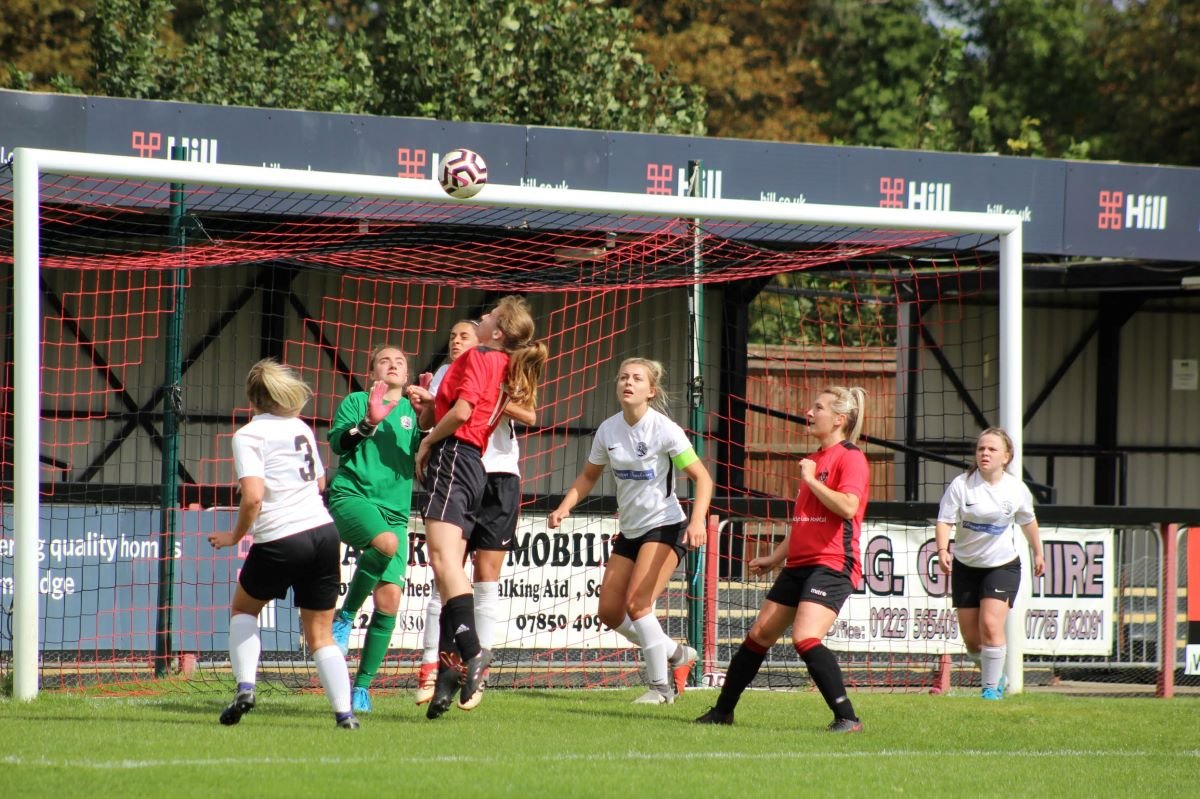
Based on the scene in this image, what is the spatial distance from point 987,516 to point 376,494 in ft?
13.1

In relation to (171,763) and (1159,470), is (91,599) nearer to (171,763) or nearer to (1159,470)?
(171,763)

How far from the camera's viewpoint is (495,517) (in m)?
8.05

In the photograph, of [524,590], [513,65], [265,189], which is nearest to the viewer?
[265,189]

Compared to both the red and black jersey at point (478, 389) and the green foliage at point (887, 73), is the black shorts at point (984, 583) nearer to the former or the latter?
the red and black jersey at point (478, 389)

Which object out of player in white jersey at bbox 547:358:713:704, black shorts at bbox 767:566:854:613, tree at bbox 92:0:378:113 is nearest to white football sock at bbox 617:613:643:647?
player in white jersey at bbox 547:358:713:704

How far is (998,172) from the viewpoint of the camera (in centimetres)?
1460

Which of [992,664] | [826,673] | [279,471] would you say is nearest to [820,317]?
[992,664]

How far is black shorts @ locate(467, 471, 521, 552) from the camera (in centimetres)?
803

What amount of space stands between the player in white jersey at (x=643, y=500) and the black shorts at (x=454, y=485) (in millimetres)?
1004

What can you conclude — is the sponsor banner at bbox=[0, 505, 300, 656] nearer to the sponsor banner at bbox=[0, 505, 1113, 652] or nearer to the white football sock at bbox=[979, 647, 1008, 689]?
the sponsor banner at bbox=[0, 505, 1113, 652]

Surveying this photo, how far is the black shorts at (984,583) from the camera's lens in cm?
989

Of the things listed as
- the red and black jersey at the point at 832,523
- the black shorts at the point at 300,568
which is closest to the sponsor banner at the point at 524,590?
the red and black jersey at the point at 832,523

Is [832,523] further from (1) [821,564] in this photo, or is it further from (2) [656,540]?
(2) [656,540]

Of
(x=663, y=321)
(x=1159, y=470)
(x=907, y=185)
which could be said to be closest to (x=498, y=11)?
(x=663, y=321)
